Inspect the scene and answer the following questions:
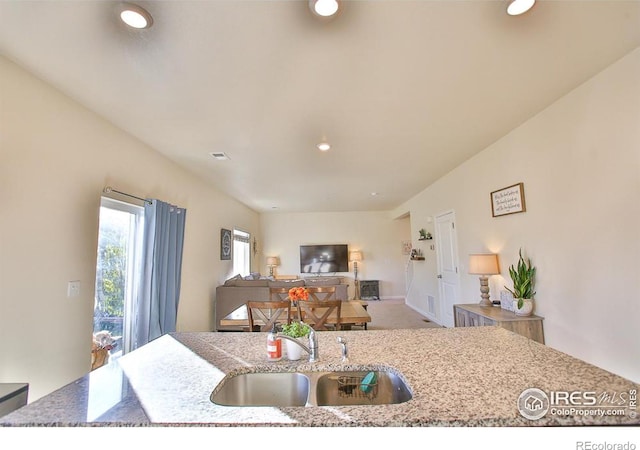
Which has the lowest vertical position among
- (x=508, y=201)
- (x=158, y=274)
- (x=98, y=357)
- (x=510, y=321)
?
(x=98, y=357)

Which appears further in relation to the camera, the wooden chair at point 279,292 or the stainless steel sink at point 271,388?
the wooden chair at point 279,292

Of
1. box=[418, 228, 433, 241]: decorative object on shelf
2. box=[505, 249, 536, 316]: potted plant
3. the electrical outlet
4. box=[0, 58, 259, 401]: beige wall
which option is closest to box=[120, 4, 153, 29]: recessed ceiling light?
box=[0, 58, 259, 401]: beige wall

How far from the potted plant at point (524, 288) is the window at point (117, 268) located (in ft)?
12.1

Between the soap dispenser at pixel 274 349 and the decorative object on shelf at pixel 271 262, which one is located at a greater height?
the decorative object on shelf at pixel 271 262

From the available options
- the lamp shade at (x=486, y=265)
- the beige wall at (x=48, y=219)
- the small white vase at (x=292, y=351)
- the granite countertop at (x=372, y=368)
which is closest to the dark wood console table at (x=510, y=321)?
the lamp shade at (x=486, y=265)

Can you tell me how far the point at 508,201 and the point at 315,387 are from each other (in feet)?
9.47

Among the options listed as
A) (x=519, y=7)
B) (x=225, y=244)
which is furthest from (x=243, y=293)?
(x=519, y=7)

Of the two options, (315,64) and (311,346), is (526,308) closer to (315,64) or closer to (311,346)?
(311,346)

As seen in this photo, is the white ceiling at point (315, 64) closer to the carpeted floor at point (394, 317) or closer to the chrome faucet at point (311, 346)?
the chrome faucet at point (311, 346)

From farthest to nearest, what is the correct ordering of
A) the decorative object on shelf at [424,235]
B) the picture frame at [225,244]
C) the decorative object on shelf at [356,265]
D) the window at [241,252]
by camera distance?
the decorative object on shelf at [356,265]
the window at [241,252]
the decorative object on shelf at [424,235]
the picture frame at [225,244]

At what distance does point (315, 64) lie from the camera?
1831 millimetres

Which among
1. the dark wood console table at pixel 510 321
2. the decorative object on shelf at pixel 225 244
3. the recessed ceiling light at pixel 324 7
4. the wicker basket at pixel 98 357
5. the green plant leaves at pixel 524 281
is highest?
the recessed ceiling light at pixel 324 7

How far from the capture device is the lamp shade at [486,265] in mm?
3179

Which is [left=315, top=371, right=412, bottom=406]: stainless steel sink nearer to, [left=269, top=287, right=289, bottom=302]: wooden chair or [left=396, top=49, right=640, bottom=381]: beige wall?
[left=396, top=49, right=640, bottom=381]: beige wall
